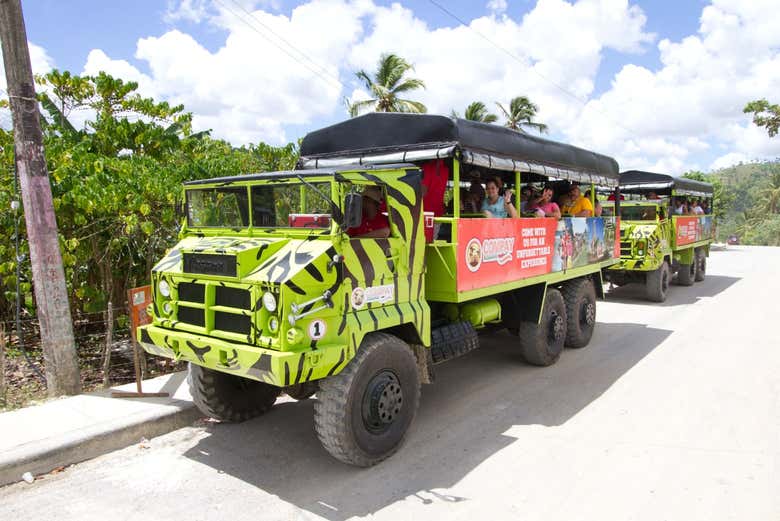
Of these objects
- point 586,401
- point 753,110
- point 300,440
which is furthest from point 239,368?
point 753,110

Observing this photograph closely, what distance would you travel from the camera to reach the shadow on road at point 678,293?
12.9m

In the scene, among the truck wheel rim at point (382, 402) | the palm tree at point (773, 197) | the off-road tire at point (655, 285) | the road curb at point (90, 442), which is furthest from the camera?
the palm tree at point (773, 197)

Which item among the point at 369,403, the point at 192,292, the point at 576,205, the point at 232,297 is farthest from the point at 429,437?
the point at 576,205

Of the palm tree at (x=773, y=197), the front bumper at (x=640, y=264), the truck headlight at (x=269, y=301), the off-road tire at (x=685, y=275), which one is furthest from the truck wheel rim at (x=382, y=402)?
the palm tree at (x=773, y=197)

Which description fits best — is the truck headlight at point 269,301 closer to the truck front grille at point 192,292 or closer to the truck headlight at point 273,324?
the truck headlight at point 273,324

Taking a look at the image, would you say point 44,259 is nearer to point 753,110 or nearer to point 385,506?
point 385,506

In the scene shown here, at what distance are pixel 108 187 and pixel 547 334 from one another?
590 cm

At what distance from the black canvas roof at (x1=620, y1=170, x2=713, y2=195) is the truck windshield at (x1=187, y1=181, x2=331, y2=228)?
38.2 feet

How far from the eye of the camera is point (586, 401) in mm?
5918

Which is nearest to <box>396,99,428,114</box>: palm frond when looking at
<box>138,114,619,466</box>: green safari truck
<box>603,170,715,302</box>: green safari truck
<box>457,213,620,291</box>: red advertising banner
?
<box>603,170,715,302</box>: green safari truck

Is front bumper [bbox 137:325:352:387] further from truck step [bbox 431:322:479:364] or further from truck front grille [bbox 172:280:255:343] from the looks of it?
truck step [bbox 431:322:479:364]

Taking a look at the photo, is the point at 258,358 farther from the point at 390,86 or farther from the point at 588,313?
the point at 390,86

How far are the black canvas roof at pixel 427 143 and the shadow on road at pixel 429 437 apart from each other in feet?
8.38

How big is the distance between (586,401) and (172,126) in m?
9.74
